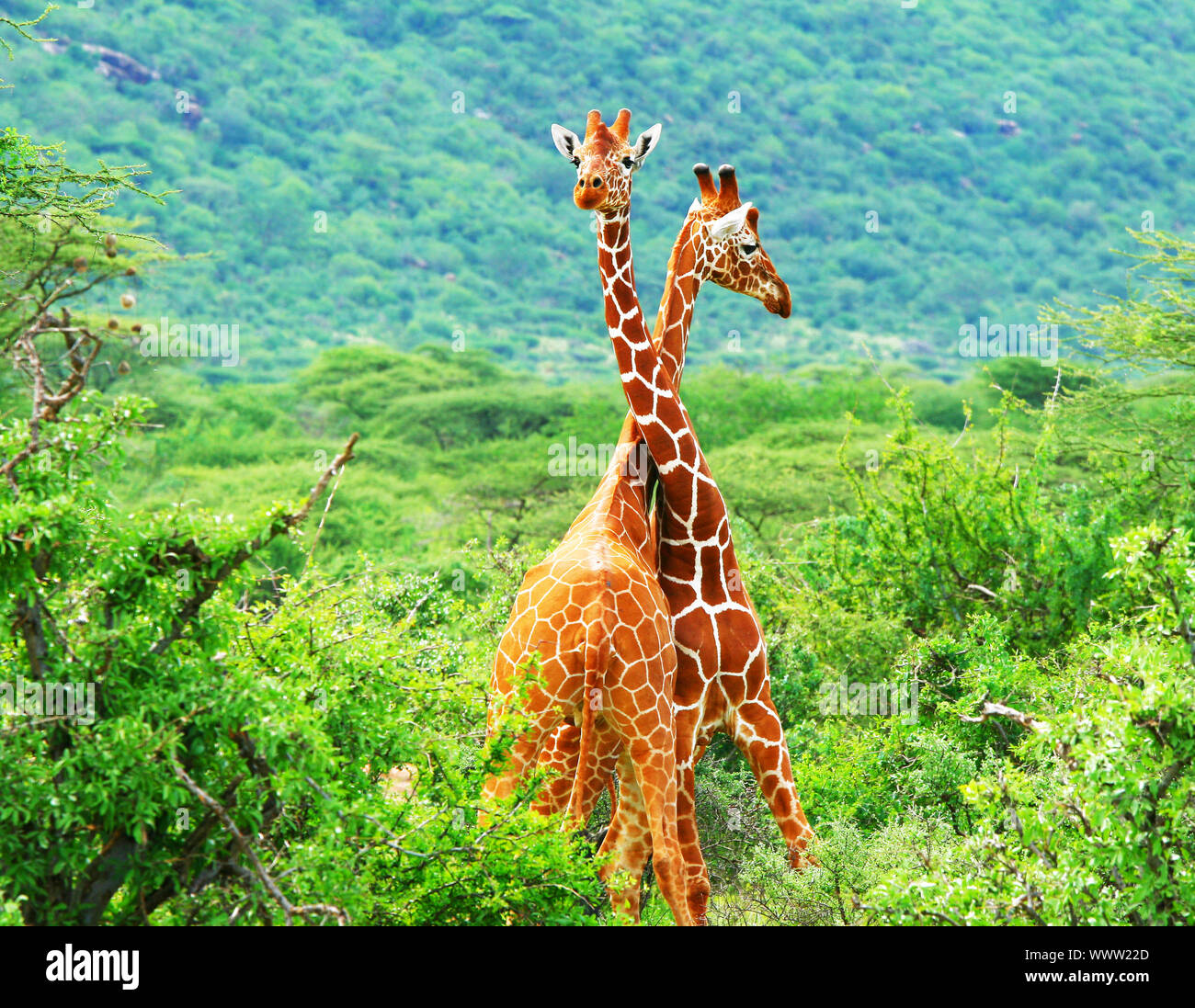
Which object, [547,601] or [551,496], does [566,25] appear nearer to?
[551,496]

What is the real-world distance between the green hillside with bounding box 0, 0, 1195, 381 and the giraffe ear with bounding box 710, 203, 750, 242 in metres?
51.0

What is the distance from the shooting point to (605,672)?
603 cm

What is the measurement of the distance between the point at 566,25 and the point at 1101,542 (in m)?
69.9

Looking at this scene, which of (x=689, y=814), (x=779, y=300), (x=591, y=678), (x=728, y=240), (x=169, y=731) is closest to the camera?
(x=169, y=731)

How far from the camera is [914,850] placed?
20.9 ft

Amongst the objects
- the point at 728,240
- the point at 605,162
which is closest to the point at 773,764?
the point at 728,240

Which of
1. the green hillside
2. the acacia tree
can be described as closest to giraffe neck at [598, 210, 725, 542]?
the acacia tree

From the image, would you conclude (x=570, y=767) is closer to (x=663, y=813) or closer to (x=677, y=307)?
(x=663, y=813)

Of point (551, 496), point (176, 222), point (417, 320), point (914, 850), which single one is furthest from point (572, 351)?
point (914, 850)

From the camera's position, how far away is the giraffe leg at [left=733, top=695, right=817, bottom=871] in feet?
22.1

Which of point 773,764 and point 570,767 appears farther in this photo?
point 773,764

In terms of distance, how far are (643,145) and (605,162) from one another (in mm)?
293

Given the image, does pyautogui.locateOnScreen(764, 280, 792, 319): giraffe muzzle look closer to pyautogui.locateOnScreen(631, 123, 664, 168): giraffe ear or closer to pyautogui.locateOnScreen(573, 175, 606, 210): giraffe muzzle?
pyautogui.locateOnScreen(631, 123, 664, 168): giraffe ear

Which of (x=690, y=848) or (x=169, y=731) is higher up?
(x=169, y=731)
